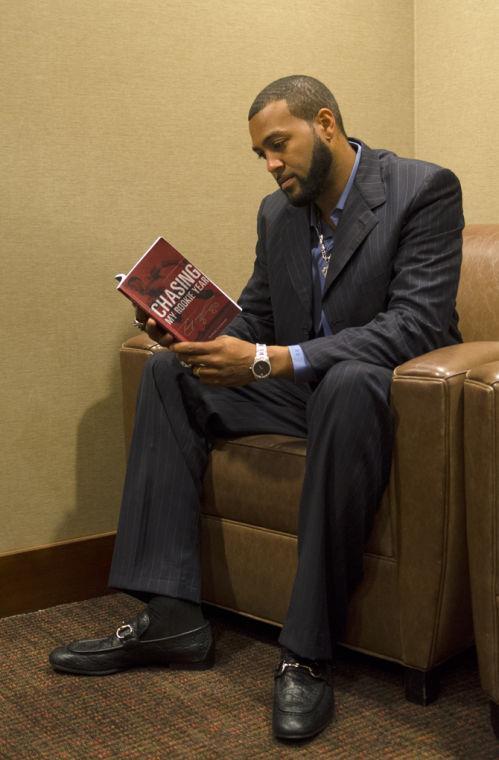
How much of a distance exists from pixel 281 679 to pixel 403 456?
45 cm

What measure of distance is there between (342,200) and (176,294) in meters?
0.46

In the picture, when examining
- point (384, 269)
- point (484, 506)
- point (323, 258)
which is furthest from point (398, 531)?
point (323, 258)

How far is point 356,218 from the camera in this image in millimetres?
2016

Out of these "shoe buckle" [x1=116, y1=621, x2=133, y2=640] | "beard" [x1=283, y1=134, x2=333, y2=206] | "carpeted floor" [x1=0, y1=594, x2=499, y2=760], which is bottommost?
"carpeted floor" [x1=0, y1=594, x2=499, y2=760]

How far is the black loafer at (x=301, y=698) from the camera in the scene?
1653mm

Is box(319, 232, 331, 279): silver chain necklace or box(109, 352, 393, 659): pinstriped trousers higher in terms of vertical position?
box(319, 232, 331, 279): silver chain necklace

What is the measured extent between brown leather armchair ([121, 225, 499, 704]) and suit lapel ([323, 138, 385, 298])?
1.10 ft

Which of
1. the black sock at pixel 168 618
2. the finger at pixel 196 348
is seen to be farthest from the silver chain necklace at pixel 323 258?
the black sock at pixel 168 618

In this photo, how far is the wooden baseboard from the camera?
2350 millimetres

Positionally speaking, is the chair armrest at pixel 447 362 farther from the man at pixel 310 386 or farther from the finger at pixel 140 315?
the finger at pixel 140 315

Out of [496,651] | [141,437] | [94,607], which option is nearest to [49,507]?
[94,607]

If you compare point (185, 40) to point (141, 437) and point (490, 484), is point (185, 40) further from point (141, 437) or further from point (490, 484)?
point (490, 484)

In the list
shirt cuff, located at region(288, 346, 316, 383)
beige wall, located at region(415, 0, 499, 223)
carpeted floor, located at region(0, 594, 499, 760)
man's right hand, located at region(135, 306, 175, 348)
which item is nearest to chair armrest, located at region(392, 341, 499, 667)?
carpeted floor, located at region(0, 594, 499, 760)

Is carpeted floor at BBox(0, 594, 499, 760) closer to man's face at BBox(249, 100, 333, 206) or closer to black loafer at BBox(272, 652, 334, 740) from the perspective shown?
black loafer at BBox(272, 652, 334, 740)
